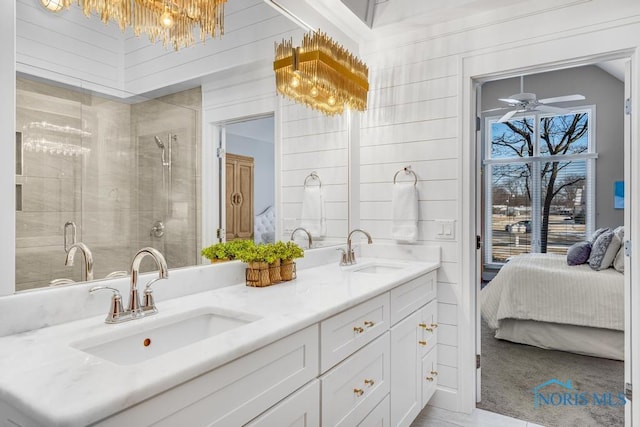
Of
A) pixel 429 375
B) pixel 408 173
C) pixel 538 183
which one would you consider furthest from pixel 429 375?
pixel 538 183

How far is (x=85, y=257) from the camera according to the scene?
129 cm

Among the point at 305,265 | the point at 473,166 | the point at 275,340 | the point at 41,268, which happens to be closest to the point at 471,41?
the point at 473,166

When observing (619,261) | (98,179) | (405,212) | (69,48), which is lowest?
(619,261)

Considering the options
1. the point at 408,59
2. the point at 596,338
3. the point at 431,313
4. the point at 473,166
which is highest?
the point at 408,59

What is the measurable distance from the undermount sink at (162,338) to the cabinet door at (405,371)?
0.85 metres

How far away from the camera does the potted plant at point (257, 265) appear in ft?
5.86

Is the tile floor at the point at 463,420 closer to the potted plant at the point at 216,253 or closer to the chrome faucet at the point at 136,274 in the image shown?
the potted plant at the point at 216,253

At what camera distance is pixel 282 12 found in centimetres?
220

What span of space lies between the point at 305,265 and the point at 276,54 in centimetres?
118

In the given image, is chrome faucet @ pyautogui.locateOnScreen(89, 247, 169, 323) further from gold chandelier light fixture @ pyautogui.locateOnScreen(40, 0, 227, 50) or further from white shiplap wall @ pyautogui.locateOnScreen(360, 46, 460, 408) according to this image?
white shiplap wall @ pyautogui.locateOnScreen(360, 46, 460, 408)

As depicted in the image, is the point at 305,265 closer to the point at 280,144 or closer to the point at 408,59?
the point at 280,144

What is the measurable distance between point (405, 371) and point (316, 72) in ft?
5.23

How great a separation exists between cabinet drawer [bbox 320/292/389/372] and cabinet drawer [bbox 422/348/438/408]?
0.67 m

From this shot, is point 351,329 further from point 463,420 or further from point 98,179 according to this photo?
point 463,420
